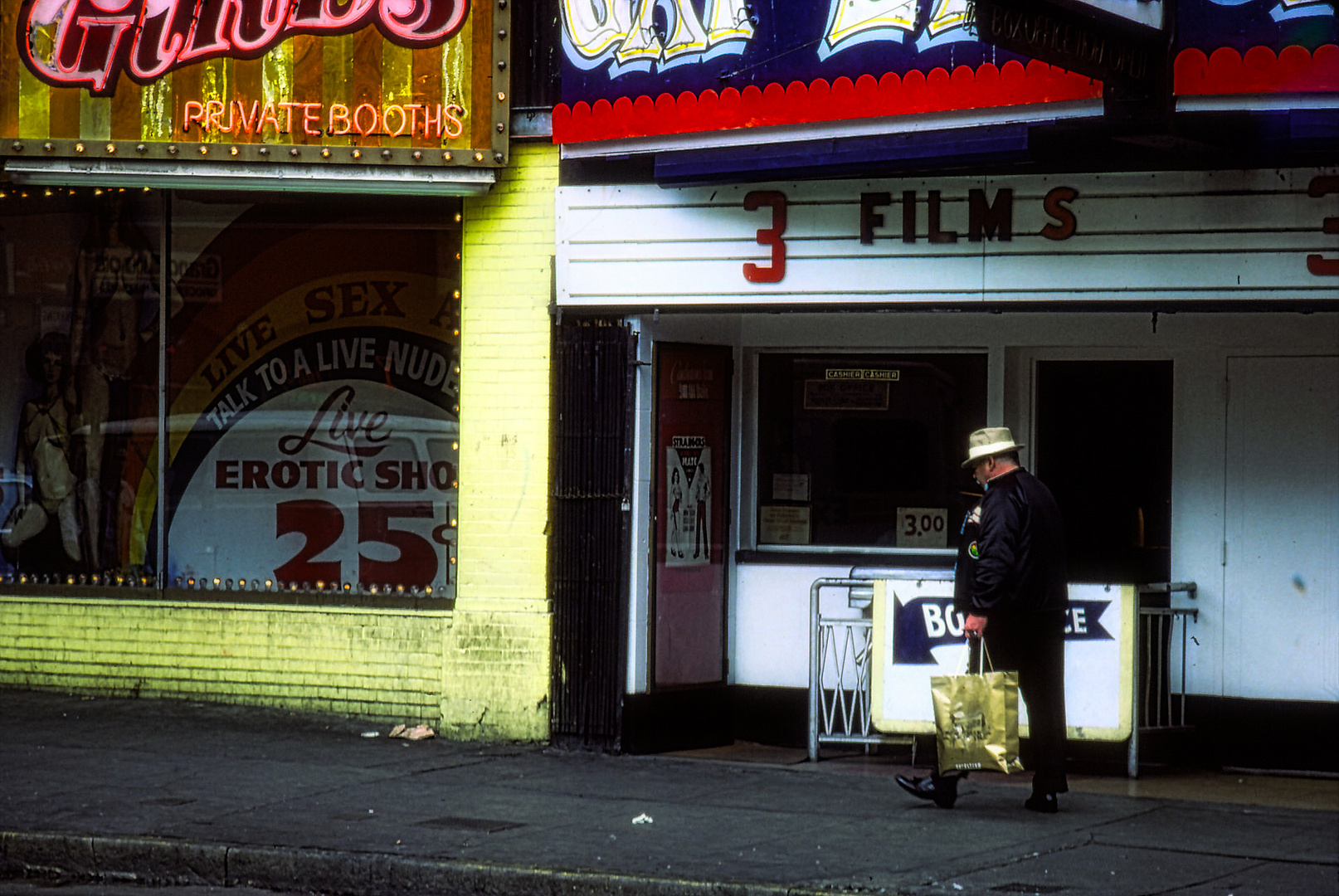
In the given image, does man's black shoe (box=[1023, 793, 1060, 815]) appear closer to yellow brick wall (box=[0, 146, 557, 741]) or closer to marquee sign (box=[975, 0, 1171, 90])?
yellow brick wall (box=[0, 146, 557, 741])

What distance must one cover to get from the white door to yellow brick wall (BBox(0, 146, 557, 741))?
3.99 m

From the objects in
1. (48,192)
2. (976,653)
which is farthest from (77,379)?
(976,653)

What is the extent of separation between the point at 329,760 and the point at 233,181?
3.52 metres

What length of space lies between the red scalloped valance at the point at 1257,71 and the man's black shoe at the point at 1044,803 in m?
3.45

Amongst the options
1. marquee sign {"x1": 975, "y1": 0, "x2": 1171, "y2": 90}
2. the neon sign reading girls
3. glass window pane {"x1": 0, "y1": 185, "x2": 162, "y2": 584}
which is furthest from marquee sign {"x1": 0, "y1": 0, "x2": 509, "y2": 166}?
marquee sign {"x1": 975, "y1": 0, "x2": 1171, "y2": 90}

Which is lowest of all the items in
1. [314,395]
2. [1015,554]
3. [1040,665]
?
[1040,665]

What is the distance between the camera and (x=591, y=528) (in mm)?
10133

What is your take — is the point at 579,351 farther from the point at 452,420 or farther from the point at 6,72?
the point at 6,72

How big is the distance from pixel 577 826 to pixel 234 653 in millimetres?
3965

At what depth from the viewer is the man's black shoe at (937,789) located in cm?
841

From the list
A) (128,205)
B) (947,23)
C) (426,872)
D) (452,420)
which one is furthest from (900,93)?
(128,205)

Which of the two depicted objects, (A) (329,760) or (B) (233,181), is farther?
(B) (233,181)

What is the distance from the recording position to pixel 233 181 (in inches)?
410

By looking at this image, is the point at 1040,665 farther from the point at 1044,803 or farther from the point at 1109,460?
the point at 1109,460
